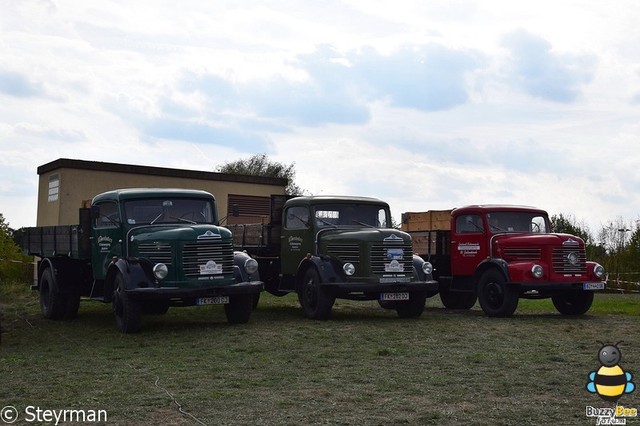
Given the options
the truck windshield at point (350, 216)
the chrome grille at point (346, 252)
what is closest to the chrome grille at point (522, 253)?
the truck windshield at point (350, 216)

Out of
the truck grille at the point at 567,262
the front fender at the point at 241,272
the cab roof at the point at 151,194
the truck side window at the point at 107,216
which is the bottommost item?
the front fender at the point at 241,272

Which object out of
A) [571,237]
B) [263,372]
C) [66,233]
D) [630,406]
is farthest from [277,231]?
[630,406]

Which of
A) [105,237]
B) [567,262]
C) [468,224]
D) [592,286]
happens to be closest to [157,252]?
[105,237]

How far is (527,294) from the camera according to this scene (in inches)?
632

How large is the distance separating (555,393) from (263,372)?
310cm

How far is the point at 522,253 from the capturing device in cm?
1598

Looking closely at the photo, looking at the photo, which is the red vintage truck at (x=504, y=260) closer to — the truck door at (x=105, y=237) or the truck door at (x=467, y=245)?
the truck door at (x=467, y=245)

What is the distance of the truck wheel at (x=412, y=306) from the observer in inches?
603

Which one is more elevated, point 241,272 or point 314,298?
point 241,272

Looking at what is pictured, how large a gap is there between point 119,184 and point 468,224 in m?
13.9

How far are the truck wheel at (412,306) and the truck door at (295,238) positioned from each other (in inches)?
79.1

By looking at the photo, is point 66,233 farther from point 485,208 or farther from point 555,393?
point 555,393

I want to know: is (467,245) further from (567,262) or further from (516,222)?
(567,262)

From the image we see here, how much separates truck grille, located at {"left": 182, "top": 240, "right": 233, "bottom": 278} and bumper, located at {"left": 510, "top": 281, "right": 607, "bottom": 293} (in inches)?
214
